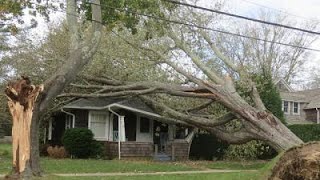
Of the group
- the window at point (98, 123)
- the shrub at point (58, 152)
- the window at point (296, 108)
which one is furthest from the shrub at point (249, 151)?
the window at point (296, 108)

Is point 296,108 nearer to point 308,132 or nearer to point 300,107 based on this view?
point 300,107

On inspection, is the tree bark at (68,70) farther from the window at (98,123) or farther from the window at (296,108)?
the window at (296,108)

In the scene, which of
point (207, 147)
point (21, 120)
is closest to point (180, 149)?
point (207, 147)

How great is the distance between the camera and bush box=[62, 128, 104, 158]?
2567cm

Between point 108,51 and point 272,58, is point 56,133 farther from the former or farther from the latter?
point 272,58

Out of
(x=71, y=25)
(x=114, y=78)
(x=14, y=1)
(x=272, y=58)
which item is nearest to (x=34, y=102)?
(x=71, y=25)

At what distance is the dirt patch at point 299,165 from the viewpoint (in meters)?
8.69

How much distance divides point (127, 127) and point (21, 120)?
14.7 metres

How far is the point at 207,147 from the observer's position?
2944cm

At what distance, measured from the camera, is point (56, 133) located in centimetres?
3203

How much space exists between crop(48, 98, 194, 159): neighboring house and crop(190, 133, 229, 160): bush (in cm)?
82

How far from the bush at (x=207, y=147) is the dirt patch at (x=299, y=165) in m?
19.7

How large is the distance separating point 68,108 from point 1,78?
4.37 metres

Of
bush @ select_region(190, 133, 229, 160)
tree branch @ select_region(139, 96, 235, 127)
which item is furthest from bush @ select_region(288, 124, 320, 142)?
tree branch @ select_region(139, 96, 235, 127)
